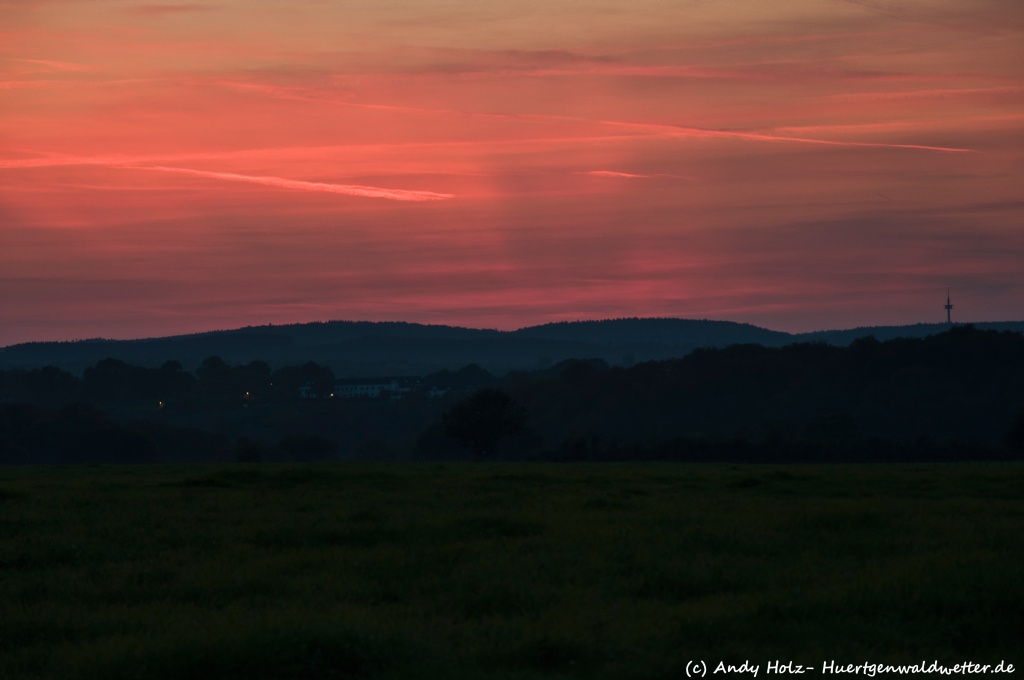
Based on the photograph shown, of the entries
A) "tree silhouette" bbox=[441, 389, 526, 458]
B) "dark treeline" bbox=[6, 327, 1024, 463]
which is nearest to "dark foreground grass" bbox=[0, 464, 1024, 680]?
"tree silhouette" bbox=[441, 389, 526, 458]

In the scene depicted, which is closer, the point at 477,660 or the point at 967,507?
the point at 477,660

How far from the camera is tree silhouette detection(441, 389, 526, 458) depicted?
262 ft

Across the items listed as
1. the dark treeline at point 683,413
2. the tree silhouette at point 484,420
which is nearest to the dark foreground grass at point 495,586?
the tree silhouette at point 484,420

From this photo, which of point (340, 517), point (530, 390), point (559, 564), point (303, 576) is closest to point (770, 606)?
point (559, 564)

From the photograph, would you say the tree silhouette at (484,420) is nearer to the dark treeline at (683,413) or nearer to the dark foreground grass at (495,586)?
the dark treeline at (683,413)

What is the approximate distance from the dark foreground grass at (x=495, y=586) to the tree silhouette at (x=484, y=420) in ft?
183

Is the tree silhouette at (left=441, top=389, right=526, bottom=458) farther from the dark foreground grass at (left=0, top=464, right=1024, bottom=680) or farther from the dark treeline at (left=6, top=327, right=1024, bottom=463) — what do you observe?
the dark foreground grass at (left=0, top=464, right=1024, bottom=680)

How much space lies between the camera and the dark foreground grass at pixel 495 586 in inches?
403

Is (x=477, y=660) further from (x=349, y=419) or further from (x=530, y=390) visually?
(x=349, y=419)

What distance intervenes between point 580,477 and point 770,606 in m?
21.4

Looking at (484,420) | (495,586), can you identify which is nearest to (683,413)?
(484,420)

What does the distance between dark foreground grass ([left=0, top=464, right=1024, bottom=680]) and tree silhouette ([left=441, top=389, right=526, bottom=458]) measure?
2196 inches

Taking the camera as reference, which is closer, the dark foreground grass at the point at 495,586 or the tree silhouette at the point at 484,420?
the dark foreground grass at the point at 495,586

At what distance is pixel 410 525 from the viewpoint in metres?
18.9
